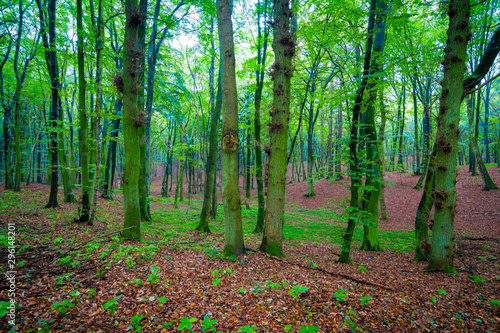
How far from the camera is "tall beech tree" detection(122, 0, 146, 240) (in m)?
5.52

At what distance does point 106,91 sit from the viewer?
858cm

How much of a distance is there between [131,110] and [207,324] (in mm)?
5298

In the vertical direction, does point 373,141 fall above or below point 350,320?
above

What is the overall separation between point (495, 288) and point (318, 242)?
4.99 m

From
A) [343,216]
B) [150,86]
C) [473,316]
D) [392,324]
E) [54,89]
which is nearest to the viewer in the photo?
[392,324]

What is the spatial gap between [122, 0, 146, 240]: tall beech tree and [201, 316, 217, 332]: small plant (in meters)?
3.86

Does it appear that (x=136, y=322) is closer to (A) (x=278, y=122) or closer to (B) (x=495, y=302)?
(A) (x=278, y=122)

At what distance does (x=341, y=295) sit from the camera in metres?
3.46

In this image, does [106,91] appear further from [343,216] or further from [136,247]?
[343,216]

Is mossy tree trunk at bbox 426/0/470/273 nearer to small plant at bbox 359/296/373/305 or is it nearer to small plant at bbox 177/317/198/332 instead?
small plant at bbox 359/296/373/305

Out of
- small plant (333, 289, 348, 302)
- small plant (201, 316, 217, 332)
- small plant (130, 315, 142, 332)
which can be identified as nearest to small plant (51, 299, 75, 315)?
small plant (130, 315, 142, 332)

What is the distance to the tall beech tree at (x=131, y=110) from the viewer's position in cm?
552

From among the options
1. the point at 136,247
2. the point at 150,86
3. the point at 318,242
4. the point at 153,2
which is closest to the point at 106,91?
the point at 150,86

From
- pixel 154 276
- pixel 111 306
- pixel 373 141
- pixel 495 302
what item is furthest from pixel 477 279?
pixel 111 306
